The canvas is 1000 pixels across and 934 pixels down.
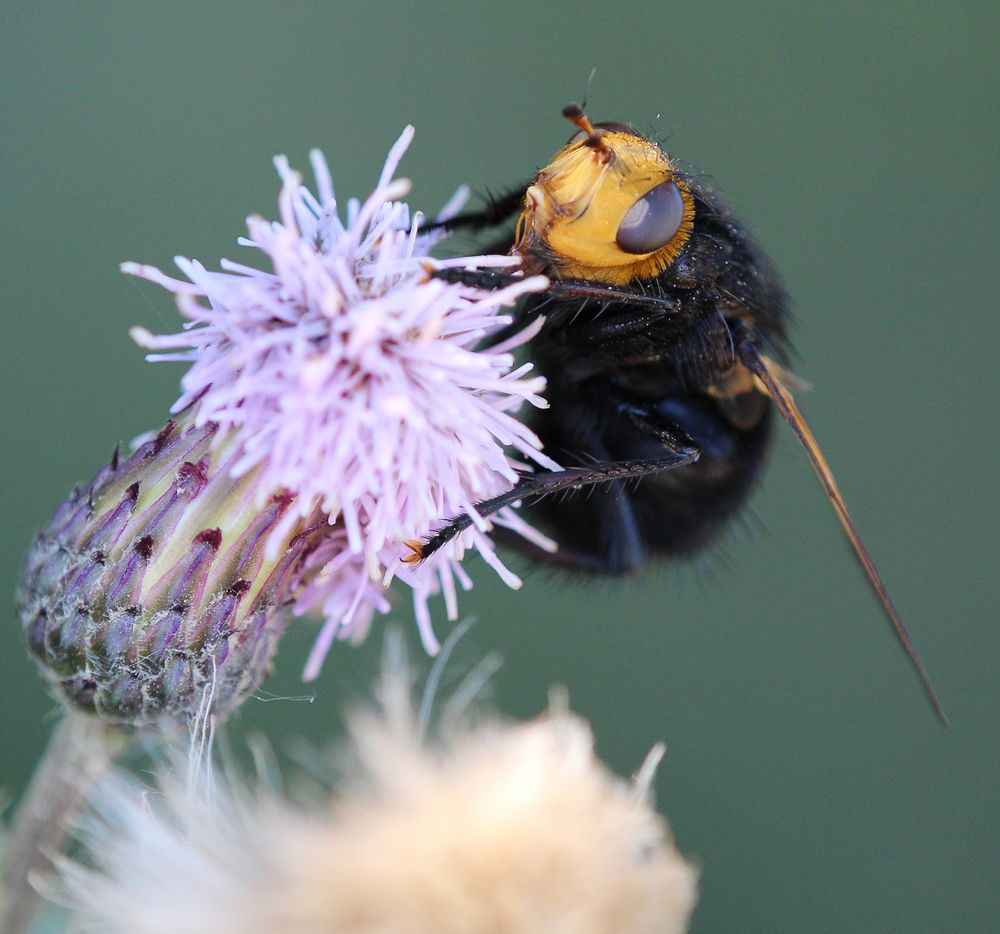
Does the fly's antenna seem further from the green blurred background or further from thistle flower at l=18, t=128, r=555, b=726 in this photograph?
the green blurred background

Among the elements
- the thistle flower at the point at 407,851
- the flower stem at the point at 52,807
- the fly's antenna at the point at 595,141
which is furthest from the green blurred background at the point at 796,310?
the fly's antenna at the point at 595,141

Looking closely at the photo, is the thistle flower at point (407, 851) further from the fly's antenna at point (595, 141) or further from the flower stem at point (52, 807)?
the fly's antenna at point (595, 141)

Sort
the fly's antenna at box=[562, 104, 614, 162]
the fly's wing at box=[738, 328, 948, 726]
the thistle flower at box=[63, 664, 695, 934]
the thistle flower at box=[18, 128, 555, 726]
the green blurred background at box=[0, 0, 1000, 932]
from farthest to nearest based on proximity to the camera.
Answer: the green blurred background at box=[0, 0, 1000, 932], the fly's wing at box=[738, 328, 948, 726], the fly's antenna at box=[562, 104, 614, 162], the thistle flower at box=[18, 128, 555, 726], the thistle flower at box=[63, 664, 695, 934]

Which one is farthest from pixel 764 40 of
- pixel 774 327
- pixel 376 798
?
pixel 376 798

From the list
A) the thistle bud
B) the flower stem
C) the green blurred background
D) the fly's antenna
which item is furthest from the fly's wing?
the green blurred background

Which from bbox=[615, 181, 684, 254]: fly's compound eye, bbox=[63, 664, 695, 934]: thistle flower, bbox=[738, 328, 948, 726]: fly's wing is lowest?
bbox=[63, 664, 695, 934]: thistle flower
